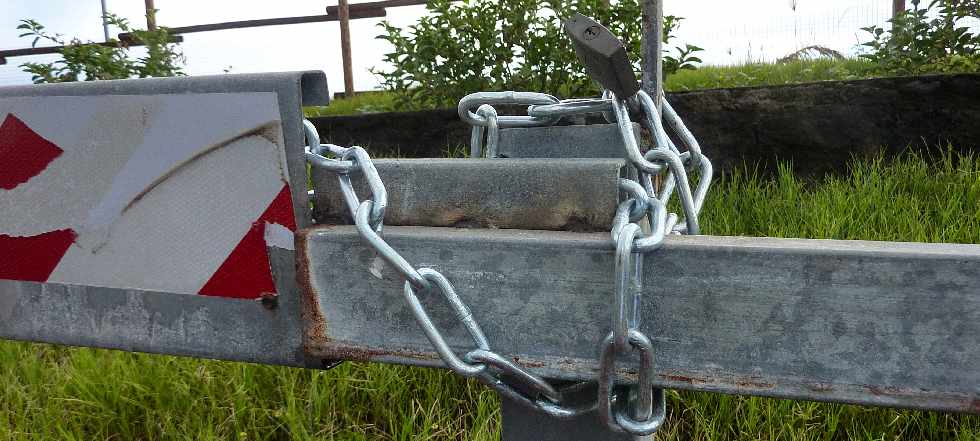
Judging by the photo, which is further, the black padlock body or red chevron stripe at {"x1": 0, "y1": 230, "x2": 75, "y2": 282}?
red chevron stripe at {"x1": 0, "y1": 230, "x2": 75, "y2": 282}

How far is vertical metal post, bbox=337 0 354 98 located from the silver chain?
6567 mm

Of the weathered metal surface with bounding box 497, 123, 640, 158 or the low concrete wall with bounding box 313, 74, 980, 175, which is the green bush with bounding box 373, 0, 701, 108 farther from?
the weathered metal surface with bounding box 497, 123, 640, 158

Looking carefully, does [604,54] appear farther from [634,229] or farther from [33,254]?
[33,254]

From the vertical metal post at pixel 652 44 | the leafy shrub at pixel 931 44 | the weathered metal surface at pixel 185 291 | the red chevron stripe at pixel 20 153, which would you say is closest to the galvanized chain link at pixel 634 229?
the weathered metal surface at pixel 185 291

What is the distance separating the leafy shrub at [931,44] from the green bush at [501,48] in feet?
3.83

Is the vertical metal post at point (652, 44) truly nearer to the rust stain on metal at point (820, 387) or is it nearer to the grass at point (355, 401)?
the grass at point (355, 401)

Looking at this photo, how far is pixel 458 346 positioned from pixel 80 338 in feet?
2.26

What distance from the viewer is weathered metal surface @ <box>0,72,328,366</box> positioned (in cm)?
111

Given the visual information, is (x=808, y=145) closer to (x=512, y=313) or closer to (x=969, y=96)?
(x=969, y=96)

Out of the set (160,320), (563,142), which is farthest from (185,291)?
(563,142)

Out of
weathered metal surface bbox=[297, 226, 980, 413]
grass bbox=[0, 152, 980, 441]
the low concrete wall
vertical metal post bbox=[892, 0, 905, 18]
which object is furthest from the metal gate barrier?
vertical metal post bbox=[892, 0, 905, 18]

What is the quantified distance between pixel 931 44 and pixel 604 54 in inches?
174

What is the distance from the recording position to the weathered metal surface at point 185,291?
1.11m

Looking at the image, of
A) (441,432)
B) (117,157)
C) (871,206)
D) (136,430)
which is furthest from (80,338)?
(871,206)
